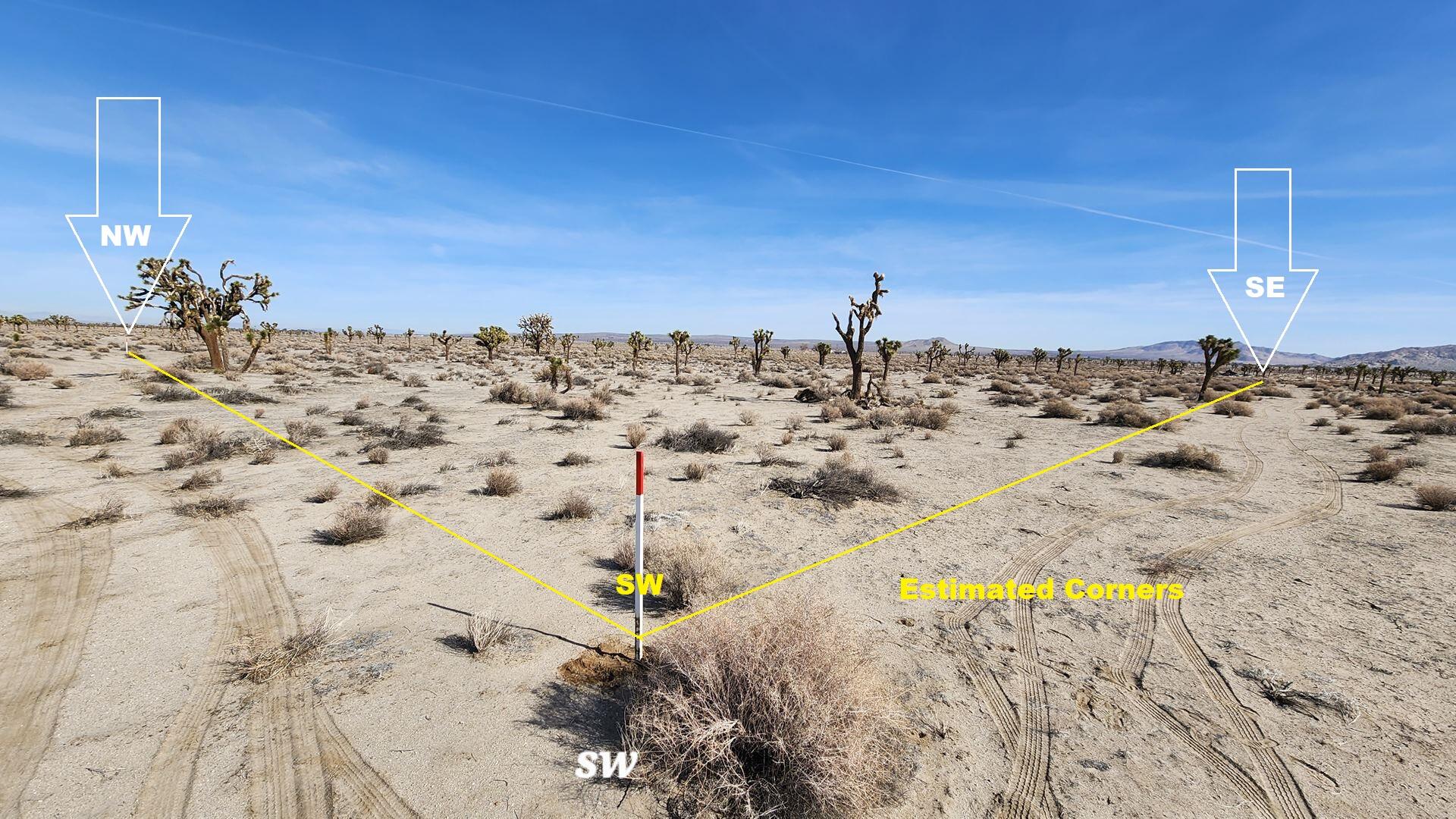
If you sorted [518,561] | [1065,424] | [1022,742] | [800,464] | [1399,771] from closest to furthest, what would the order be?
[1399,771]
[1022,742]
[518,561]
[800,464]
[1065,424]

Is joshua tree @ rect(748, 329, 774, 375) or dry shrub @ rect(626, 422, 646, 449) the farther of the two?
joshua tree @ rect(748, 329, 774, 375)

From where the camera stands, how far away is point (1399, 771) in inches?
159

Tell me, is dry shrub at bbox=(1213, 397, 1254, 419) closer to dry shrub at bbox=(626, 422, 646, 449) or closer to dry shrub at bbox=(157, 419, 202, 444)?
dry shrub at bbox=(626, 422, 646, 449)

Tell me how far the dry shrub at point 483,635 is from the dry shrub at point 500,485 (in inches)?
192

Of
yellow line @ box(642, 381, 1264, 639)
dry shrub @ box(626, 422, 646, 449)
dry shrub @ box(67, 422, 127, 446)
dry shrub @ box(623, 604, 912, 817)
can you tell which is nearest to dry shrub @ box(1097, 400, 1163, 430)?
yellow line @ box(642, 381, 1264, 639)

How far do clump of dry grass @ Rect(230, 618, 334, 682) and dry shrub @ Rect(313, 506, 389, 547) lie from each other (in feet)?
8.25

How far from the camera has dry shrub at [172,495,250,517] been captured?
339 inches

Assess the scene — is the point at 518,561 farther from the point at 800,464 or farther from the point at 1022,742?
the point at 800,464

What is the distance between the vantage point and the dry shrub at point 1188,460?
1387cm

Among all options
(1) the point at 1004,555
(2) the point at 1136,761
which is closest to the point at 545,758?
(2) the point at 1136,761

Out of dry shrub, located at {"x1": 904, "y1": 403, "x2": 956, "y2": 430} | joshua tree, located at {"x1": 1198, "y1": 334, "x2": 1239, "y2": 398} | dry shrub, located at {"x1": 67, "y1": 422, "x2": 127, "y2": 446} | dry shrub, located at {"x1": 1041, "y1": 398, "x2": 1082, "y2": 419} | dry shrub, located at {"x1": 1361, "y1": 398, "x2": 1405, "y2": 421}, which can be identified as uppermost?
joshua tree, located at {"x1": 1198, "y1": 334, "x2": 1239, "y2": 398}

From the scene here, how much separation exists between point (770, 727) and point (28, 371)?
33771mm

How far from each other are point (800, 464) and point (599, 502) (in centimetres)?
530

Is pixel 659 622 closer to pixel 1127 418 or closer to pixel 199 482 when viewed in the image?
pixel 199 482
